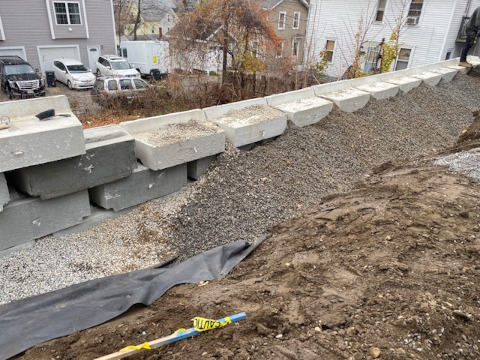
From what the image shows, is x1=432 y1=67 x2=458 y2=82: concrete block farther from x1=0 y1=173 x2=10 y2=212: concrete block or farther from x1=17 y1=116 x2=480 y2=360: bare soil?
x1=0 y1=173 x2=10 y2=212: concrete block

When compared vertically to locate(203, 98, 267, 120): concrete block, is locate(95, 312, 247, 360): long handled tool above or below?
below

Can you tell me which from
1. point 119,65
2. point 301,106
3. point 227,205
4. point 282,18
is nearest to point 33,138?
point 227,205

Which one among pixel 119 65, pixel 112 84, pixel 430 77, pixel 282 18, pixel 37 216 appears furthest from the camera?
pixel 282 18

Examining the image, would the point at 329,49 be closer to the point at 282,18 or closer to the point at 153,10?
the point at 282,18

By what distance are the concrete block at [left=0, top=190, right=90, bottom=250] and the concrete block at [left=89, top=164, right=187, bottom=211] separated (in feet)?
0.96

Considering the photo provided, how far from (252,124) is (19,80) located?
46.0ft

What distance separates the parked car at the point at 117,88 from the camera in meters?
11.1

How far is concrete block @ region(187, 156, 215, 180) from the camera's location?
6.12 metres

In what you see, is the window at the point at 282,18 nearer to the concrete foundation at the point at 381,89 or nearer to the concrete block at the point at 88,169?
the concrete foundation at the point at 381,89

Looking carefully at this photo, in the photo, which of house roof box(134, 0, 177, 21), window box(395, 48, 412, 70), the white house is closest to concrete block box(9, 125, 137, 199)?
the white house

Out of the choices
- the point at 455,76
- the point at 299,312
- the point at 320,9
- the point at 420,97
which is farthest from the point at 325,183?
the point at 320,9

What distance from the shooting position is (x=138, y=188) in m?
5.60

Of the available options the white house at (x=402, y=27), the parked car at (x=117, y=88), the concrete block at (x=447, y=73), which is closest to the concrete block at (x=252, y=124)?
the parked car at (x=117, y=88)

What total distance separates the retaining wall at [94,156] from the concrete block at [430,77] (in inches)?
286
